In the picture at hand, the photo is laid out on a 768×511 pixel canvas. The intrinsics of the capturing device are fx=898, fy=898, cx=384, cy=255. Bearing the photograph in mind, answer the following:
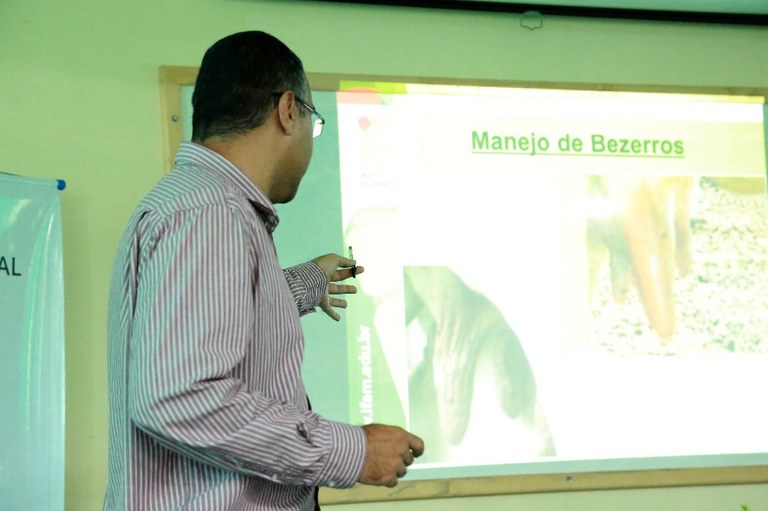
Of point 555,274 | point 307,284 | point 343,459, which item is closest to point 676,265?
point 555,274

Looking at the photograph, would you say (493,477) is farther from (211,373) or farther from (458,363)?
(211,373)

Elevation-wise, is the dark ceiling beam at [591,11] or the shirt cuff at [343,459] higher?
the dark ceiling beam at [591,11]

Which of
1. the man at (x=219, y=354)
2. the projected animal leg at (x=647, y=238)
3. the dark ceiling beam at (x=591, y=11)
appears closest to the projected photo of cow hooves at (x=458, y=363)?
the projected animal leg at (x=647, y=238)

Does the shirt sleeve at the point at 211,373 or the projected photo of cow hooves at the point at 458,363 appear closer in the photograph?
the shirt sleeve at the point at 211,373

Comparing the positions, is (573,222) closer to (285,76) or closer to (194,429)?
(285,76)

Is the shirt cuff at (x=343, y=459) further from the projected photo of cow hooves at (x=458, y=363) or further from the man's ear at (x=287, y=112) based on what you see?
the projected photo of cow hooves at (x=458, y=363)

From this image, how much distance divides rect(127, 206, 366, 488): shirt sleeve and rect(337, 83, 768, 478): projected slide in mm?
1776

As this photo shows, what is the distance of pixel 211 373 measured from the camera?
116 centimetres

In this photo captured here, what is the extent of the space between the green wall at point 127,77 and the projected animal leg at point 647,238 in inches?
17.2

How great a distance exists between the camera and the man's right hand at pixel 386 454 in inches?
49.0

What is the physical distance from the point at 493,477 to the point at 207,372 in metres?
2.07

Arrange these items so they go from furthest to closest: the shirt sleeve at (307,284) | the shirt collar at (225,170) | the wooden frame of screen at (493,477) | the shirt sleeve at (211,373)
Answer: the wooden frame of screen at (493,477) → the shirt sleeve at (307,284) → the shirt collar at (225,170) → the shirt sleeve at (211,373)

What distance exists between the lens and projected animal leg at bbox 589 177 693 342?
3.25 meters

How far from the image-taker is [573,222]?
10.6 feet
